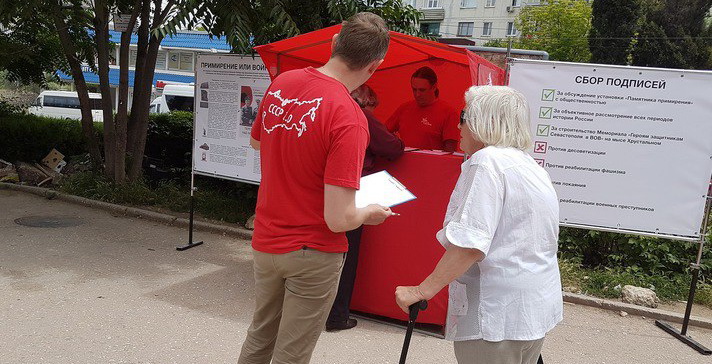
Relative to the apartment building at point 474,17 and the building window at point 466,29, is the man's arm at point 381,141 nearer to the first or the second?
the apartment building at point 474,17

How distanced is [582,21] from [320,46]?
112ft

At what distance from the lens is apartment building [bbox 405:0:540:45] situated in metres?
51.6

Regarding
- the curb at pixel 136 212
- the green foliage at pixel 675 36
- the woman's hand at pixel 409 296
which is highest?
the green foliage at pixel 675 36

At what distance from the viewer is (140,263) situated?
5656mm

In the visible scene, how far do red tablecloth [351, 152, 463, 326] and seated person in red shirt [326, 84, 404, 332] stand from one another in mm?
157

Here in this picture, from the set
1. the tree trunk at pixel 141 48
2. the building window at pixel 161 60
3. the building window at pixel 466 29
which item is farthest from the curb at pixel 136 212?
the building window at pixel 466 29

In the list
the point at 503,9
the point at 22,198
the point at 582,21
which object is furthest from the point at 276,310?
the point at 503,9

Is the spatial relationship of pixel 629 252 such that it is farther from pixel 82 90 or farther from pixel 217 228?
pixel 82 90

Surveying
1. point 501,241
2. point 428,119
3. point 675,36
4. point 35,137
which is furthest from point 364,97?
point 675,36

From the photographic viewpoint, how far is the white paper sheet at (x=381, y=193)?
2.20 metres

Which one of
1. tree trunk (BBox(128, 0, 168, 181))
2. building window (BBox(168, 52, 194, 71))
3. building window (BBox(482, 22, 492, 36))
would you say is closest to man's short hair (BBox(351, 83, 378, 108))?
tree trunk (BBox(128, 0, 168, 181))

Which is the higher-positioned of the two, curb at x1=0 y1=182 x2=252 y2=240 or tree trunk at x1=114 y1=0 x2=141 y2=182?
tree trunk at x1=114 y1=0 x2=141 y2=182

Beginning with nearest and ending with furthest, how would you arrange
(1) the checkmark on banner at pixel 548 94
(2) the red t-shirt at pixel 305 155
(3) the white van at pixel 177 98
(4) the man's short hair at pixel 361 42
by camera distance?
(2) the red t-shirt at pixel 305 155 → (4) the man's short hair at pixel 361 42 → (1) the checkmark on banner at pixel 548 94 → (3) the white van at pixel 177 98

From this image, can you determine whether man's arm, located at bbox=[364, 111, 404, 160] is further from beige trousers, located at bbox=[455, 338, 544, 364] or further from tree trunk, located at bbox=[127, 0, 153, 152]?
tree trunk, located at bbox=[127, 0, 153, 152]
